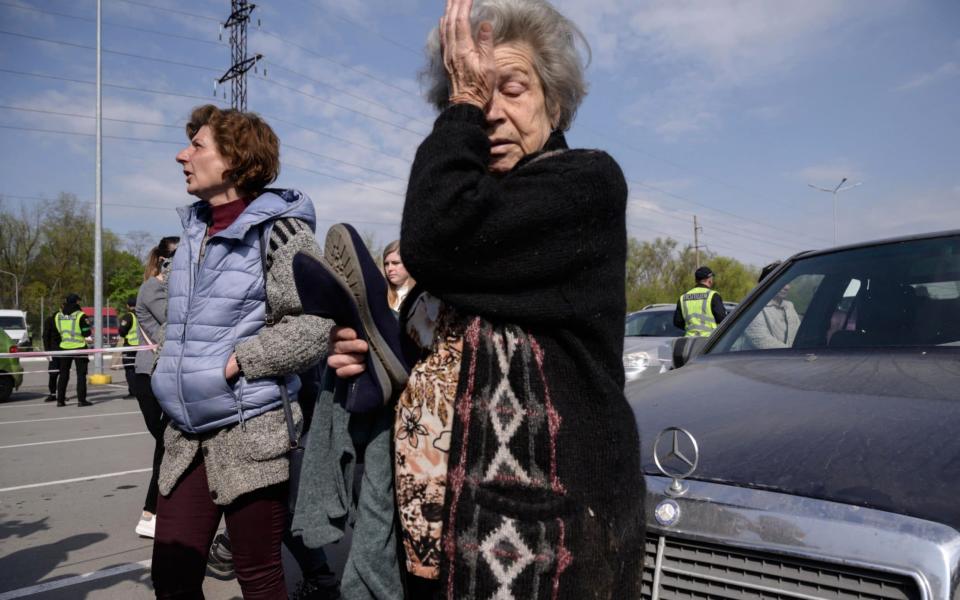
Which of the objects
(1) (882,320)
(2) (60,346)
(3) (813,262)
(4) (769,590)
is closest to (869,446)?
(4) (769,590)

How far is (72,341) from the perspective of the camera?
13.5m

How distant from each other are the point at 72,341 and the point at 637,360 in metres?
11.0

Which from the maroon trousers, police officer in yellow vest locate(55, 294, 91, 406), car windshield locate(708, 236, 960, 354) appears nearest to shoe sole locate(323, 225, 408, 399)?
the maroon trousers

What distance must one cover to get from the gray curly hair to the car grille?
103 cm

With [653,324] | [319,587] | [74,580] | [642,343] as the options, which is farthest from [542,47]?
[653,324]

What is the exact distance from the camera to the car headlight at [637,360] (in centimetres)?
867

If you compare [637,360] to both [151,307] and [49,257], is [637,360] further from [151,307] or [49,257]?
[49,257]

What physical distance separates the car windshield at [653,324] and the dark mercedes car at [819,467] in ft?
26.6

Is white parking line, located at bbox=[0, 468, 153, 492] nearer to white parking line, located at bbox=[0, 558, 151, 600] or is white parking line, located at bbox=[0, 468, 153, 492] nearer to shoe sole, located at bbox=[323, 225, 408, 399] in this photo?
white parking line, located at bbox=[0, 558, 151, 600]

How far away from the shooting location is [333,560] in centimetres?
427

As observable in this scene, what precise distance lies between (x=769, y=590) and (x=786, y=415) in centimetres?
56

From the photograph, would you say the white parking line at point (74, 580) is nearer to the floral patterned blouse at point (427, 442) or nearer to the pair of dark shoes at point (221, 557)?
the pair of dark shoes at point (221, 557)

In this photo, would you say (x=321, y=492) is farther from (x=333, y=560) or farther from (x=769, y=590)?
(x=333, y=560)

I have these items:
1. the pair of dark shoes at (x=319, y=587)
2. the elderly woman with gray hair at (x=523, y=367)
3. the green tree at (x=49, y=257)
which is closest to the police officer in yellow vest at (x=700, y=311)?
the pair of dark shoes at (x=319, y=587)
